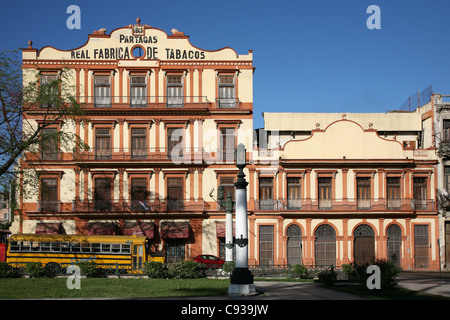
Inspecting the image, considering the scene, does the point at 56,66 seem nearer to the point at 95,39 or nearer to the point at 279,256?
the point at 95,39

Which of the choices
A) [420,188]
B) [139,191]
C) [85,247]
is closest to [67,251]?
[85,247]

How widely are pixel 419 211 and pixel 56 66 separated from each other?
93.8 feet

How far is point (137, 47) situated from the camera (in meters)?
43.7

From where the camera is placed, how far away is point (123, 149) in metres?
42.9

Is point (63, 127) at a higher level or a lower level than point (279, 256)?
higher

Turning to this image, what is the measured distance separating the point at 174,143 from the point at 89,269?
1469 centimetres

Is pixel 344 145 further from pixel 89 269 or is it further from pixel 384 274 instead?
pixel 89 269

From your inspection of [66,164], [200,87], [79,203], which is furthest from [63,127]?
[200,87]

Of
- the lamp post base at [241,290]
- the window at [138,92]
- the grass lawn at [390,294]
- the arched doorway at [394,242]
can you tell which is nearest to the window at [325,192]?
the arched doorway at [394,242]

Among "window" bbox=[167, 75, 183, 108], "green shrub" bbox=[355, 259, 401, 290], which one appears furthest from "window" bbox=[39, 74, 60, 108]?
"green shrub" bbox=[355, 259, 401, 290]

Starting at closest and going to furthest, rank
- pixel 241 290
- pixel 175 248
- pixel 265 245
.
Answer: pixel 241 290 → pixel 175 248 → pixel 265 245

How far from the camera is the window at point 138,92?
1708 inches

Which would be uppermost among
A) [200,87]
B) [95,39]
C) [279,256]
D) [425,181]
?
[95,39]

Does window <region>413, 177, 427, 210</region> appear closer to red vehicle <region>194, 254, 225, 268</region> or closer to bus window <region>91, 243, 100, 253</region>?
red vehicle <region>194, 254, 225, 268</region>
